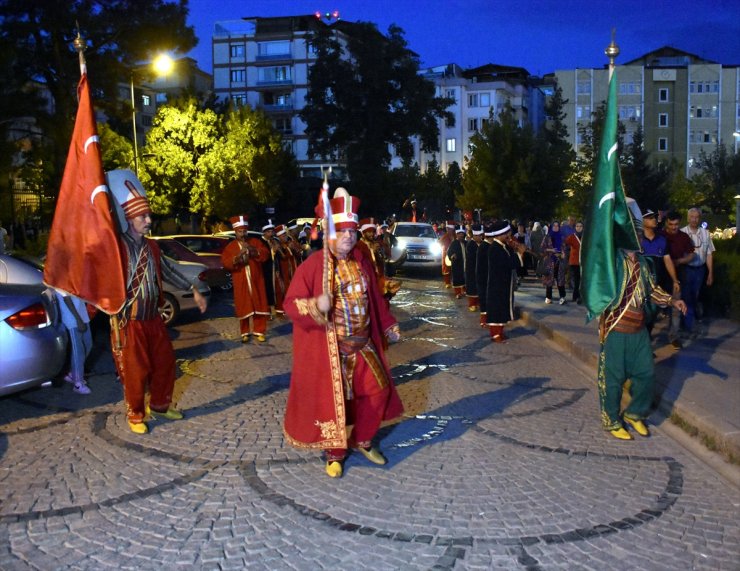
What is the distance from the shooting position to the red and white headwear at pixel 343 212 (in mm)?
5523

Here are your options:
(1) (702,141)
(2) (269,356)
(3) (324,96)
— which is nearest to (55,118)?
(2) (269,356)

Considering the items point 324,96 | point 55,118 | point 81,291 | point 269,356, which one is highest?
point 324,96

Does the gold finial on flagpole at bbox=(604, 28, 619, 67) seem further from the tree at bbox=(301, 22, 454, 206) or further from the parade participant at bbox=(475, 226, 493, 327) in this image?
the tree at bbox=(301, 22, 454, 206)

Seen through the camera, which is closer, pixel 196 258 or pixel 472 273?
pixel 472 273

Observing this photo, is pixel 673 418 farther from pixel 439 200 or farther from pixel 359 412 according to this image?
pixel 439 200

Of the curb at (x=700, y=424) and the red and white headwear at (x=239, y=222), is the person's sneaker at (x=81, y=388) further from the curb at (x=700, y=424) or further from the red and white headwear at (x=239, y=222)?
the curb at (x=700, y=424)

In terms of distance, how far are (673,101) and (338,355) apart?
78.6 m

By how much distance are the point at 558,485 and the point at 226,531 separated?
2.21 meters

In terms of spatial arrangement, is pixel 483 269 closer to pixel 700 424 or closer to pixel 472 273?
pixel 472 273

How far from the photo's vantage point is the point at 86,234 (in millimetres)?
6414

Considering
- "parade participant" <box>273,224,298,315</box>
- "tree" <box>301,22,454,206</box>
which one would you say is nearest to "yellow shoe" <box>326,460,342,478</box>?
"parade participant" <box>273,224,298,315</box>

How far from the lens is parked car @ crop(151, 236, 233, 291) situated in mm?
17500

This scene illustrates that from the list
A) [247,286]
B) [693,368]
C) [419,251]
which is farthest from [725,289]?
[419,251]

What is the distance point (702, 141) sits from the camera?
76.8 metres
